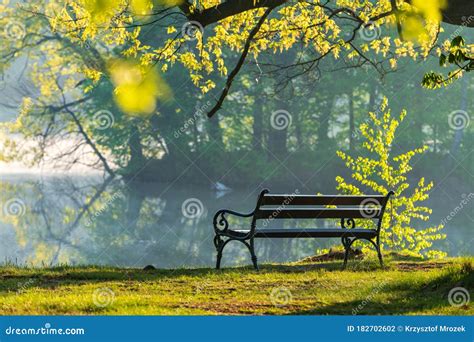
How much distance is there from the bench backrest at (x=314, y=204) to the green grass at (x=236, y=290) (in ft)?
2.56

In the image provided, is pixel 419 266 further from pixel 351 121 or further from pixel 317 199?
pixel 351 121

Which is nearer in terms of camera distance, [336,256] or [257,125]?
[336,256]

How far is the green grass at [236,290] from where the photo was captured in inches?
302

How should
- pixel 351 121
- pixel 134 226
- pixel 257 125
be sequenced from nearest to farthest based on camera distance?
pixel 134 226
pixel 351 121
pixel 257 125

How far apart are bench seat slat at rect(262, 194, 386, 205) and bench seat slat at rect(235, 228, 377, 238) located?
0.40 metres

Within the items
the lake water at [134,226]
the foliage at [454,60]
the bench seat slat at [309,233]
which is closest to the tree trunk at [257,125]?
the lake water at [134,226]

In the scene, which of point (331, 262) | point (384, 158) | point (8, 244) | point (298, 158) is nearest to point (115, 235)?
point (8, 244)

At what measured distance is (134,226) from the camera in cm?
3734

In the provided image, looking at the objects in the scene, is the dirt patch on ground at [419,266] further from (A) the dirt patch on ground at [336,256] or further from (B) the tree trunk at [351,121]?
(B) the tree trunk at [351,121]

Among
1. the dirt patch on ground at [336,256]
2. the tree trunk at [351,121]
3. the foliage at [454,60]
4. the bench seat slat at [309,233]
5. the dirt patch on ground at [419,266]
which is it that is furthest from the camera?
the tree trunk at [351,121]

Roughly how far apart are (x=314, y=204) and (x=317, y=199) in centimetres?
26

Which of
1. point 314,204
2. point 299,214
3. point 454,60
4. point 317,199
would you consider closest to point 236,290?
point 299,214

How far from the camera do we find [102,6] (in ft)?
21.4

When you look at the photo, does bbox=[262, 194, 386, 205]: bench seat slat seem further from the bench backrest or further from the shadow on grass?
the shadow on grass
